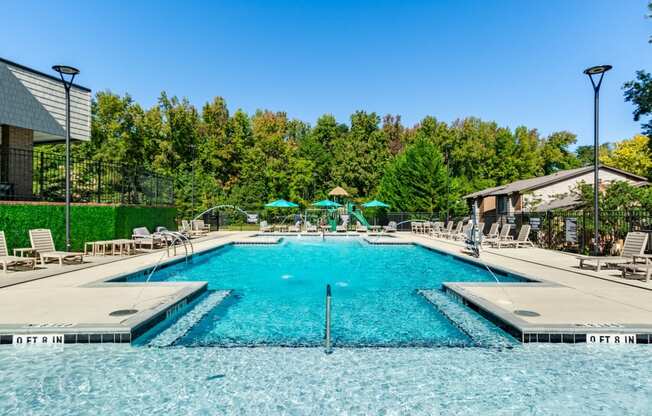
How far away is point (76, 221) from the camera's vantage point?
43.8 ft

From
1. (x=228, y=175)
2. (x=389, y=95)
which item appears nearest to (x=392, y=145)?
(x=389, y=95)

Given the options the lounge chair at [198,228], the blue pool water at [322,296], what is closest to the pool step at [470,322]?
the blue pool water at [322,296]

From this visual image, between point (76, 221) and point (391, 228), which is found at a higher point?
point (76, 221)

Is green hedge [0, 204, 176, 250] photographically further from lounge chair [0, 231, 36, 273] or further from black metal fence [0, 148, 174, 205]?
lounge chair [0, 231, 36, 273]

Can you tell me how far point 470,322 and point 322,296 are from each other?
133 inches

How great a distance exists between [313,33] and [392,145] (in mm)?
24957

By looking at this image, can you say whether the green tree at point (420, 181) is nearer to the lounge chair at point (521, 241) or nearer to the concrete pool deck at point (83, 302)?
the lounge chair at point (521, 241)

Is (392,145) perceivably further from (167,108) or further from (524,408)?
(524,408)

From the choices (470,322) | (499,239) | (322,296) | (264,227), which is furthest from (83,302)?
(264,227)

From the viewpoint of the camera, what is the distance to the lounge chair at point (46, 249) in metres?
10.6

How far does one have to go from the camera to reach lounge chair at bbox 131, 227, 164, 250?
48.6 ft

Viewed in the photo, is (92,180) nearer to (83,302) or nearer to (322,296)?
(83,302)

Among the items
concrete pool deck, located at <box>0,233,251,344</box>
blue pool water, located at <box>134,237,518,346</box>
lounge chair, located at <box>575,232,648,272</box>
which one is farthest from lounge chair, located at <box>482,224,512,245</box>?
concrete pool deck, located at <box>0,233,251,344</box>

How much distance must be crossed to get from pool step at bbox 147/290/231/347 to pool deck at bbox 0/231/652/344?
8.5 inches
